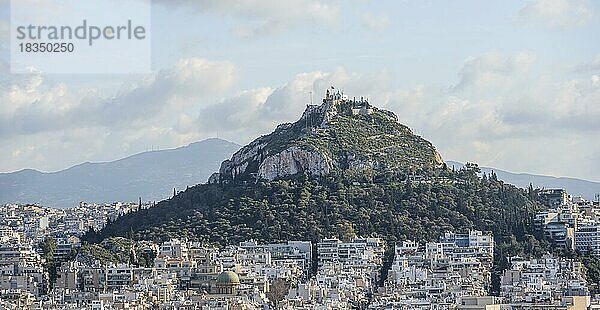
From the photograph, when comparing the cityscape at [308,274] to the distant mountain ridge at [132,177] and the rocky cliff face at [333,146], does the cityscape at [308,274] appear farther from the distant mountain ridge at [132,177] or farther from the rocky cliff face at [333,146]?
the distant mountain ridge at [132,177]

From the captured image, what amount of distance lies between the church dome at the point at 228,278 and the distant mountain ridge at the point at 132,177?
47.5 m

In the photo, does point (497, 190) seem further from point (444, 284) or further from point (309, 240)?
point (444, 284)

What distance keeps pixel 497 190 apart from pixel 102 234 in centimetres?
1129

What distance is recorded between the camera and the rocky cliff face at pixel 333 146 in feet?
167

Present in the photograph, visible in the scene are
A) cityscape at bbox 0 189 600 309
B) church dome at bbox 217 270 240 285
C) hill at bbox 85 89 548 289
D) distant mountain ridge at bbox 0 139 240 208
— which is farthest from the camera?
distant mountain ridge at bbox 0 139 240 208

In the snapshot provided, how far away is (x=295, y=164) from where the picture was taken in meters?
50.7

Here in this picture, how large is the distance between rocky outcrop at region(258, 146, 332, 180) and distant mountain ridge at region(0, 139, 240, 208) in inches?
1373

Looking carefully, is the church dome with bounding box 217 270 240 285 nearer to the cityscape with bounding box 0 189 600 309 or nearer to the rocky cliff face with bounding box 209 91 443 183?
the cityscape with bounding box 0 189 600 309

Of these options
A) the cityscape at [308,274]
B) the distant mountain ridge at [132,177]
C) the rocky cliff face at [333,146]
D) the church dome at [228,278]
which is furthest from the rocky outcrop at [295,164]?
the distant mountain ridge at [132,177]

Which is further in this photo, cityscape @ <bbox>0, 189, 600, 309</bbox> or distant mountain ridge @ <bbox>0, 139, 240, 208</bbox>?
distant mountain ridge @ <bbox>0, 139, 240, 208</bbox>

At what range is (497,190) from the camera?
48.1 meters

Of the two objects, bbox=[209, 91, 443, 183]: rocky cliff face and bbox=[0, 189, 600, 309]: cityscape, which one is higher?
bbox=[209, 91, 443, 183]: rocky cliff face

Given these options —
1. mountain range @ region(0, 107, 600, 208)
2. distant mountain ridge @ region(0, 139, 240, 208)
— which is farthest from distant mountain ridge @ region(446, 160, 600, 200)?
distant mountain ridge @ region(0, 139, 240, 208)

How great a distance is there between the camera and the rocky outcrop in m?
50.6
